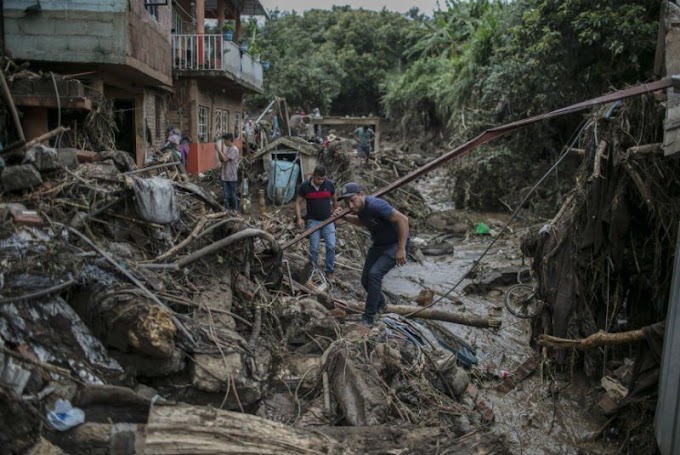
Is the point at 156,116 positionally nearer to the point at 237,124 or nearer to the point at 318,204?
the point at 237,124

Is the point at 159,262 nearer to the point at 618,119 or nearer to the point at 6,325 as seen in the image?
the point at 6,325

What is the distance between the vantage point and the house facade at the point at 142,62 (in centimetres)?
1070

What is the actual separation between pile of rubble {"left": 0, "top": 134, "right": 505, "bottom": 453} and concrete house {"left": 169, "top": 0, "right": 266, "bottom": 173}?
11.3 metres

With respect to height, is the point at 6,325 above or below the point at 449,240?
above

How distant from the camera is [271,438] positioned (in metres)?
3.99

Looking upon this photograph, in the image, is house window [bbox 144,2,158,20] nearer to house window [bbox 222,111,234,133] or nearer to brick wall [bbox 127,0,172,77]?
brick wall [bbox 127,0,172,77]

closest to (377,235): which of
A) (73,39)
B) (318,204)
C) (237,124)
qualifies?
(318,204)

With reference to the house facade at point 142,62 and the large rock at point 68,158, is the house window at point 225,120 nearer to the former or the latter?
the house facade at point 142,62

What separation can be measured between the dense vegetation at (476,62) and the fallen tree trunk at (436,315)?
177 inches

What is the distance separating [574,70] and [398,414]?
13.2m

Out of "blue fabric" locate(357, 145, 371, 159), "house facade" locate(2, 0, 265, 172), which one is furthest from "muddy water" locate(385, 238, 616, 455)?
"blue fabric" locate(357, 145, 371, 159)

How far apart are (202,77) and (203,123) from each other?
66.3 inches

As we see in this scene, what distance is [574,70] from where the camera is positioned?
51.2 ft

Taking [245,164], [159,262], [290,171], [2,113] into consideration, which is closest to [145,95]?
[245,164]
